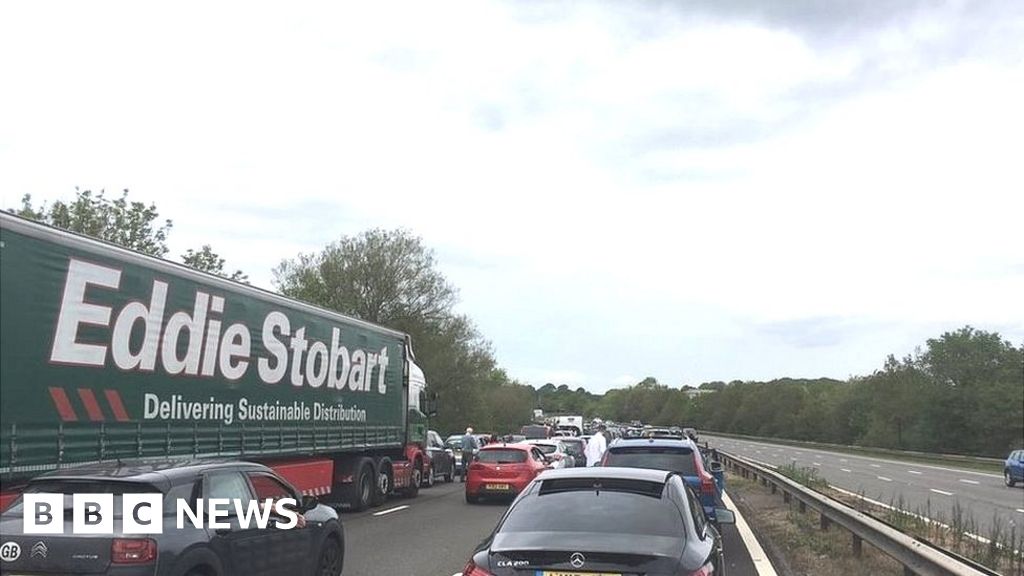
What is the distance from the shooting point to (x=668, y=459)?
41.1 feet

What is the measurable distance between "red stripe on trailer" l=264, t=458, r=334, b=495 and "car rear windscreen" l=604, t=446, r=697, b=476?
577 centimetres

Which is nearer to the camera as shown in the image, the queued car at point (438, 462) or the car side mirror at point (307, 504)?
the car side mirror at point (307, 504)

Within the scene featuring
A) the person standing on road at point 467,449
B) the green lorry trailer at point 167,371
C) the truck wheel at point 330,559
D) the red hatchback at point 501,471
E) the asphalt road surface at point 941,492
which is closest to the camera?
the truck wheel at point 330,559

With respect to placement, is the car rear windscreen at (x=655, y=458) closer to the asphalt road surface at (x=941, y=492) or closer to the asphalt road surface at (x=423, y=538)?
the asphalt road surface at (x=423, y=538)

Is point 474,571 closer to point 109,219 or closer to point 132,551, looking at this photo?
point 132,551

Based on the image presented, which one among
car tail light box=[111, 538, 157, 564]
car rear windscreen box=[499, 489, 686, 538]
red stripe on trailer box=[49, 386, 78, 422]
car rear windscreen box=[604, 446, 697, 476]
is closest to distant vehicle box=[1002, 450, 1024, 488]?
car rear windscreen box=[604, 446, 697, 476]

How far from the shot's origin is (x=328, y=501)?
19.1 meters

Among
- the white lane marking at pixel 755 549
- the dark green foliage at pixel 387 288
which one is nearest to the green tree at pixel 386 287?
the dark green foliage at pixel 387 288

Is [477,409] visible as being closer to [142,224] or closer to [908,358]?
[142,224]

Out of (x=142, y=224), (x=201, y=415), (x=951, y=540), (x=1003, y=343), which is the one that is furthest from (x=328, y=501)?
(x=1003, y=343)

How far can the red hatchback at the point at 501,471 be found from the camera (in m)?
20.8

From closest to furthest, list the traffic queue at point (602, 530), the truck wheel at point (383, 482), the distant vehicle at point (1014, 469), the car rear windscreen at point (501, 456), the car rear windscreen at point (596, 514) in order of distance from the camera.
→ the traffic queue at point (602, 530) → the car rear windscreen at point (596, 514) → the truck wheel at point (383, 482) → the car rear windscreen at point (501, 456) → the distant vehicle at point (1014, 469)

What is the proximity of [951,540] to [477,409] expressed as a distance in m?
57.2

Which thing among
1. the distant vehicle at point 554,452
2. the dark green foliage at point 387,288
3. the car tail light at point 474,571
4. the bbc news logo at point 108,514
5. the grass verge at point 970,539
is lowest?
the grass verge at point 970,539
